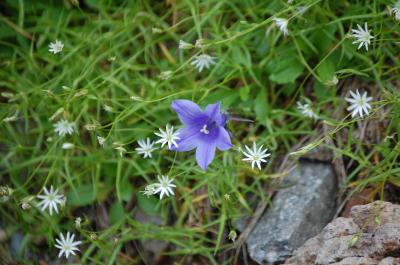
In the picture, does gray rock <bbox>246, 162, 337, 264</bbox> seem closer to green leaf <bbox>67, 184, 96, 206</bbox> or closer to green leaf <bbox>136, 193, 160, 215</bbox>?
green leaf <bbox>136, 193, 160, 215</bbox>

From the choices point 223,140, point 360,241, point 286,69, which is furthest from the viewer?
point 286,69

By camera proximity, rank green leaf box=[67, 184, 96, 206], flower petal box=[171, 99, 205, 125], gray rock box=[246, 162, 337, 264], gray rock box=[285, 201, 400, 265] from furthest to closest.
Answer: green leaf box=[67, 184, 96, 206]
gray rock box=[246, 162, 337, 264]
flower petal box=[171, 99, 205, 125]
gray rock box=[285, 201, 400, 265]

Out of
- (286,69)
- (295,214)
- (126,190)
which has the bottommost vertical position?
(295,214)

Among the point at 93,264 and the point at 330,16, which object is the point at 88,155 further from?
the point at 330,16

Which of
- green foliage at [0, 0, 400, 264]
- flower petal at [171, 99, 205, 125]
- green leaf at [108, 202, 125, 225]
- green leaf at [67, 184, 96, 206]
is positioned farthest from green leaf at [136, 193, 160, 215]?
flower petal at [171, 99, 205, 125]

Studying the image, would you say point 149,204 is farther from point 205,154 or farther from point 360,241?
point 360,241

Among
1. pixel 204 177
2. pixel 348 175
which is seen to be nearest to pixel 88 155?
pixel 204 177

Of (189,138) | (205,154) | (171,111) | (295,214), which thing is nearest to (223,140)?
(205,154)
